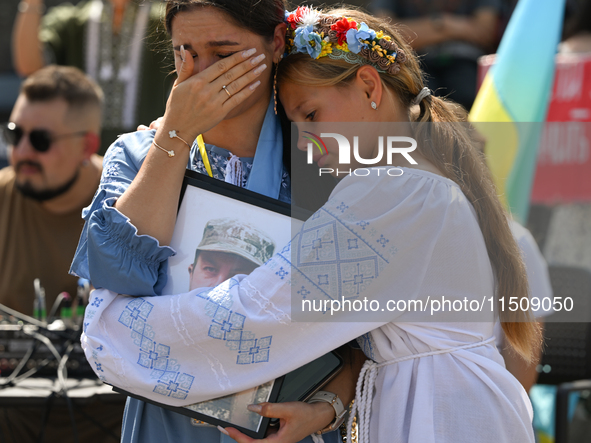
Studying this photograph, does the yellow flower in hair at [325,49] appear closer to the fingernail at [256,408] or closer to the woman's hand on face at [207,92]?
the woman's hand on face at [207,92]

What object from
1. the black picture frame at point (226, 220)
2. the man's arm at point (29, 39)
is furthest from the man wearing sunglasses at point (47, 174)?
the black picture frame at point (226, 220)

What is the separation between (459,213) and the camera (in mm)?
1289

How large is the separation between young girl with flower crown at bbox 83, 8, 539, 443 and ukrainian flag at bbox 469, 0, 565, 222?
1.53 m

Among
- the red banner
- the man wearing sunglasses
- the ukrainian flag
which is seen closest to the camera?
the ukrainian flag

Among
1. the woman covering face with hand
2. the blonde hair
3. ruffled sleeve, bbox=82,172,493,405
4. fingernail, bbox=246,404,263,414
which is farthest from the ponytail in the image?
fingernail, bbox=246,404,263,414

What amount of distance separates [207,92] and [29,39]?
307 centimetres

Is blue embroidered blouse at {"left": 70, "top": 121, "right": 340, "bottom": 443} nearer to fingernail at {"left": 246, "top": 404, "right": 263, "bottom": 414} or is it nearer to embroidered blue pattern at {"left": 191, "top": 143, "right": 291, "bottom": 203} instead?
embroidered blue pattern at {"left": 191, "top": 143, "right": 291, "bottom": 203}

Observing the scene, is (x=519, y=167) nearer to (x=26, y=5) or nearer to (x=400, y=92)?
(x=400, y=92)

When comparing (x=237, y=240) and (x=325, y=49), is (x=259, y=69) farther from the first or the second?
(x=237, y=240)

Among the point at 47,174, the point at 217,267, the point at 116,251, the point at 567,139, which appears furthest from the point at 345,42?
the point at 567,139

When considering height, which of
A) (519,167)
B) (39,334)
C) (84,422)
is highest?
(519,167)

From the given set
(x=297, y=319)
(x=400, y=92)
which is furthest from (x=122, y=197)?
(x=400, y=92)

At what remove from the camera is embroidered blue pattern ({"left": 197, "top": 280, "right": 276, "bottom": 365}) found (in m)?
1.23

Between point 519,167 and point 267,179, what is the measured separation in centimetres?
174
